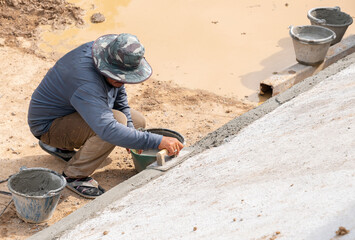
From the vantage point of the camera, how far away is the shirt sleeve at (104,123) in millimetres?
3887

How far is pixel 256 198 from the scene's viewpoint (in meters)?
2.89

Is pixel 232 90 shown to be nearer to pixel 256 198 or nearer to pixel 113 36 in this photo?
pixel 113 36

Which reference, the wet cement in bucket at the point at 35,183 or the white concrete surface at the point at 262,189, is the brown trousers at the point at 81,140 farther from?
the white concrete surface at the point at 262,189

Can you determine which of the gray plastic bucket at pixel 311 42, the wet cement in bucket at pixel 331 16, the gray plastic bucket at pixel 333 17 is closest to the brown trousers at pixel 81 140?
the gray plastic bucket at pixel 311 42

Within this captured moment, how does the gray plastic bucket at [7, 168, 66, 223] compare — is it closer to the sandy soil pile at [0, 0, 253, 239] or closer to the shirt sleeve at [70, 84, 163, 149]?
the sandy soil pile at [0, 0, 253, 239]

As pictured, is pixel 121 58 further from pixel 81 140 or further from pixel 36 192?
pixel 36 192

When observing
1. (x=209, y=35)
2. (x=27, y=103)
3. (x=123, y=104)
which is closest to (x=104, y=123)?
(x=123, y=104)

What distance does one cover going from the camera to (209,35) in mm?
7594

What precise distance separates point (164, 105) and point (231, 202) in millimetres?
3106

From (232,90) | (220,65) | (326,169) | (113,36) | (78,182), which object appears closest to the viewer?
(326,169)

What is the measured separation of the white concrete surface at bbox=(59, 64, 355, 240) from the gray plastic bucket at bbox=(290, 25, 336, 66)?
90.9 inches

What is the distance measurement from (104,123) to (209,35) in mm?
4053

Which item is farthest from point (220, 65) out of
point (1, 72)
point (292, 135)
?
point (292, 135)

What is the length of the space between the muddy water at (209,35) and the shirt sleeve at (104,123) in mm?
2500
